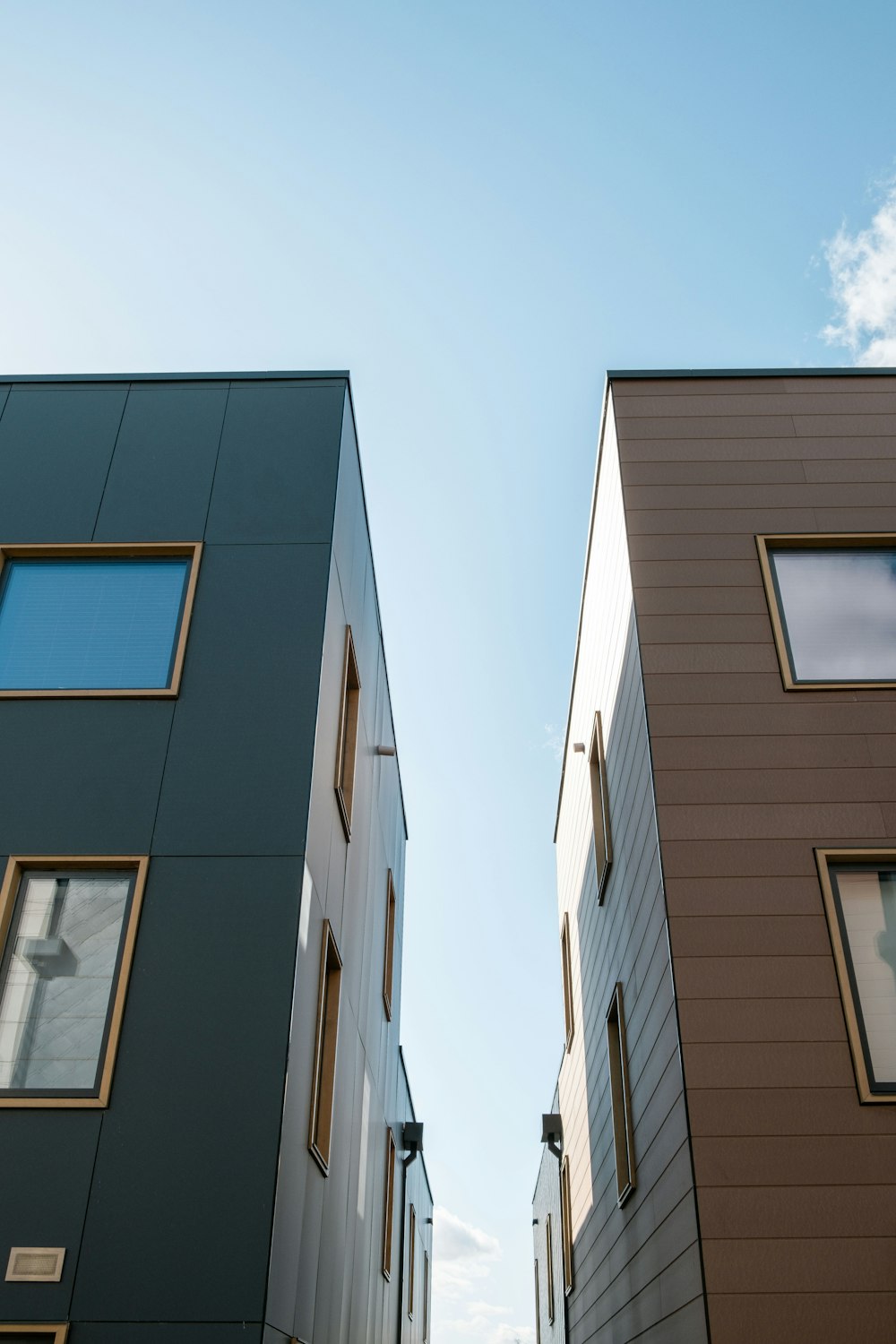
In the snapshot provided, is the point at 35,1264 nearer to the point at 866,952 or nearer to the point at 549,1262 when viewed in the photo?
the point at 866,952

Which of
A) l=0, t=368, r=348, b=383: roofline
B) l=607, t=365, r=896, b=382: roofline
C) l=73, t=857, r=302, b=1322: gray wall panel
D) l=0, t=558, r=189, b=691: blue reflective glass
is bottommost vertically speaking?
l=73, t=857, r=302, b=1322: gray wall panel

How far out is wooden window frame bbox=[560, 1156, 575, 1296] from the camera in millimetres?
13133

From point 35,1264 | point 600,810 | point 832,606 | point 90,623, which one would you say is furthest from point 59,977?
point 832,606

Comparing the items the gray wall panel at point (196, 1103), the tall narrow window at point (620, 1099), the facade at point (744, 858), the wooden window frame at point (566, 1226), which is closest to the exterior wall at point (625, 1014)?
the facade at point (744, 858)

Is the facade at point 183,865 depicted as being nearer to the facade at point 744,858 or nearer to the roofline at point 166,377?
the roofline at point 166,377

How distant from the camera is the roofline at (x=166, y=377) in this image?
908 cm

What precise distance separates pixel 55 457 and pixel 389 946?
719cm

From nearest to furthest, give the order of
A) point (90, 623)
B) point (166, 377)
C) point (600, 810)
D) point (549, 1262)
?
point (90, 623), point (166, 377), point (600, 810), point (549, 1262)

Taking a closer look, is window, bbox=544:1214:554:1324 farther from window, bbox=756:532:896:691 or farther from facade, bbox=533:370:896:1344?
window, bbox=756:532:896:691

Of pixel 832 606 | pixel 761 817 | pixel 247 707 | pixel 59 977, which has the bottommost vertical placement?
pixel 59 977

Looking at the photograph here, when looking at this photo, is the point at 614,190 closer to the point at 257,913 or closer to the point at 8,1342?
the point at 257,913

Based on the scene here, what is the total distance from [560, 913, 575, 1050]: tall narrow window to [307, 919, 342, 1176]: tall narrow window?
18.7 ft

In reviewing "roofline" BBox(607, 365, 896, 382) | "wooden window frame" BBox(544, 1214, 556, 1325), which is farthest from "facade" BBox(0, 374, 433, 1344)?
"wooden window frame" BBox(544, 1214, 556, 1325)

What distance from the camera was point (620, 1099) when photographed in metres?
8.96
